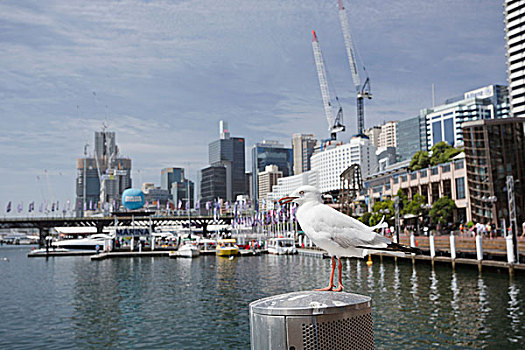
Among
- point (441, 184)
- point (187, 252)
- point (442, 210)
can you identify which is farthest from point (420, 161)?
point (187, 252)

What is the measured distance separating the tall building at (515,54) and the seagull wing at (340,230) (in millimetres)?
173046

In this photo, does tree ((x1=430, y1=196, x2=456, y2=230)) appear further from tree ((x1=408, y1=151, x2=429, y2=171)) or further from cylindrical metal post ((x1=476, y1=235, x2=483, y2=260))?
cylindrical metal post ((x1=476, y1=235, x2=483, y2=260))

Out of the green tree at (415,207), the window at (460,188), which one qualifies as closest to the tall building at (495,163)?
the window at (460,188)

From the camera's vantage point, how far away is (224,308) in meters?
33.6

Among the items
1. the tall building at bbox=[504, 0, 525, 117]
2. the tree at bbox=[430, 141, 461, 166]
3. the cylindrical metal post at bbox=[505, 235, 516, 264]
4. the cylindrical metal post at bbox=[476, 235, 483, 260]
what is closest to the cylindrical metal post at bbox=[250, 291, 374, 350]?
the cylindrical metal post at bbox=[505, 235, 516, 264]

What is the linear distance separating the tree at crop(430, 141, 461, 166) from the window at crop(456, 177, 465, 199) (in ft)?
42.3

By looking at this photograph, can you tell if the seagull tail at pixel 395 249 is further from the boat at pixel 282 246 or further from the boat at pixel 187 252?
the boat at pixel 187 252

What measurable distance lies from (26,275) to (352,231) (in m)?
70.5

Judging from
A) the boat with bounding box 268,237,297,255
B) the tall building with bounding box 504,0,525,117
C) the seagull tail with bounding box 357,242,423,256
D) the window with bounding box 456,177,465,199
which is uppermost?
the tall building with bounding box 504,0,525,117

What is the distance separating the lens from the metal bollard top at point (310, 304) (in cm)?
415

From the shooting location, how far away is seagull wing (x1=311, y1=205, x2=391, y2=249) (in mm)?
6016

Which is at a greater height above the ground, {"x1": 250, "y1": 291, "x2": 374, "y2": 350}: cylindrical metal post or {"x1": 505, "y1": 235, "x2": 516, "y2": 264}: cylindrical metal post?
{"x1": 250, "y1": 291, "x2": 374, "y2": 350}: cylindrical metal post

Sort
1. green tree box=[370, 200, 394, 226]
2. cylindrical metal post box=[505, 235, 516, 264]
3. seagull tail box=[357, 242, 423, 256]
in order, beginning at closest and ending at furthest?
1. seagull tail box=[357, 242, 423, 256]
2. cylindrical metal post box=[505, 235, 516, 264]
3. green tree box=[370, 200, 394, 226]

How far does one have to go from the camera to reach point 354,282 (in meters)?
43.5
